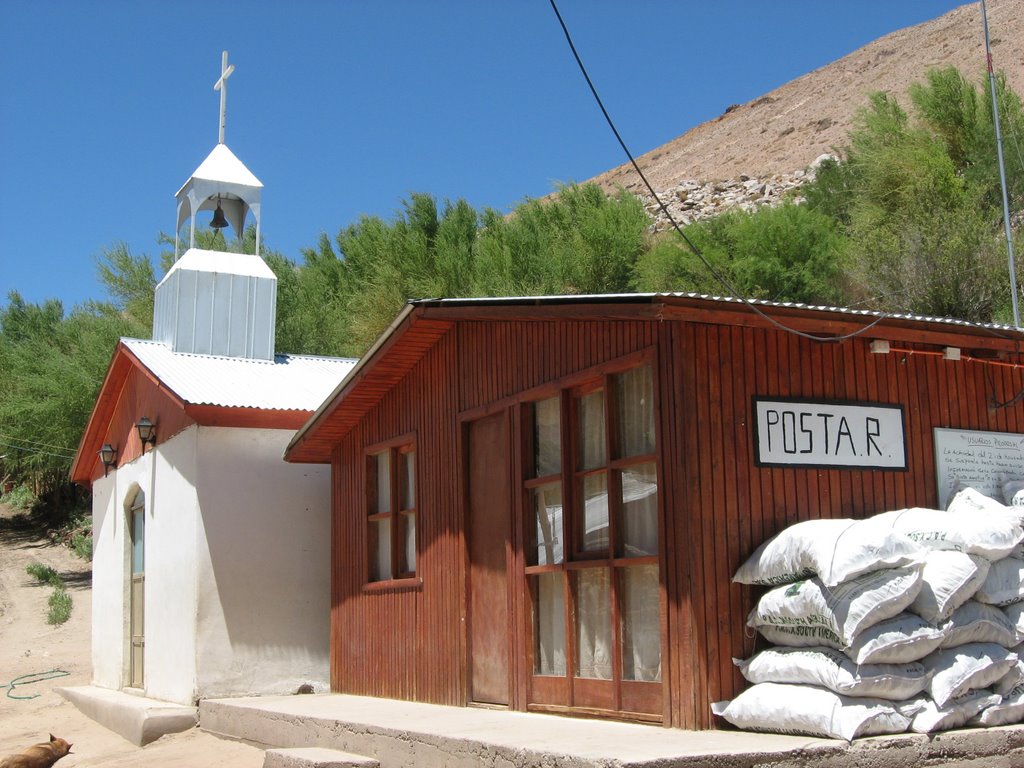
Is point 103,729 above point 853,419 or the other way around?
the other way around

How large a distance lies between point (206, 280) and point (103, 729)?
19.5 ft

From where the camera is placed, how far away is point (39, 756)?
10719 mm

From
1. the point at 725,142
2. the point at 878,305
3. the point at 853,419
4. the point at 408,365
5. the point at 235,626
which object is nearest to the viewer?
the point at 853,419

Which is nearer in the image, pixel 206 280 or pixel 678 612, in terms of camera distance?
pixel 678 612

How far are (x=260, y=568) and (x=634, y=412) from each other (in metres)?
6.49

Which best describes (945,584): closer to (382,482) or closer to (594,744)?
(594,744)

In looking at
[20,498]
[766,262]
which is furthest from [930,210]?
[20,498]

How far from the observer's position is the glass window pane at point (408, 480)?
35.8 feet

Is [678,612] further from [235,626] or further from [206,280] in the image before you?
[206,280]

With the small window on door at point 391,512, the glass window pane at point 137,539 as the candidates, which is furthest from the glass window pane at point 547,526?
the glass window pane at point 137,539

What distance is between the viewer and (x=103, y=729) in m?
13.2

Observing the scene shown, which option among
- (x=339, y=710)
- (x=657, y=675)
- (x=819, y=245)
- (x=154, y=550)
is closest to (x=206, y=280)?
(x=154, y=550)

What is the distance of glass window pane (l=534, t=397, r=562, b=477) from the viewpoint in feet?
27.9

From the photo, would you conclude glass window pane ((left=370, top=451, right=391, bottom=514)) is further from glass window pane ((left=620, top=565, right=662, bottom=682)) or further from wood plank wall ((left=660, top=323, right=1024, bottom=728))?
wood plank wall ((left=660, top=323, right=1024, bottom=728))
